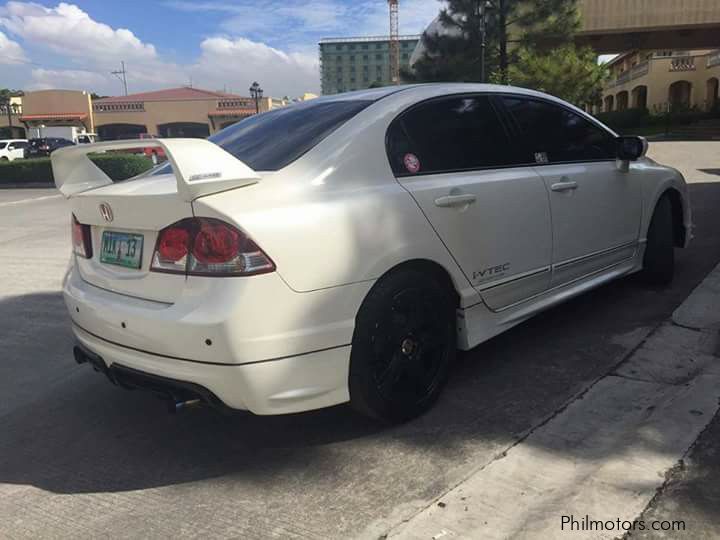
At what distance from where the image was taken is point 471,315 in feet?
10.3

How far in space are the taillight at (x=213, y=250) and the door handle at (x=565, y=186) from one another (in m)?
1.98

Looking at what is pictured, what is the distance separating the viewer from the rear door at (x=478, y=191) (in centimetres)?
295

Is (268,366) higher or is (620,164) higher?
(620,164)

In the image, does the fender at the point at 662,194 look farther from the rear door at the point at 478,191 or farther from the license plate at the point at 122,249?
the license plate at the point at 122,249

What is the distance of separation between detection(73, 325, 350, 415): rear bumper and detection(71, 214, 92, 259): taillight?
56cm

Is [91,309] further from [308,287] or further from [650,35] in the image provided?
[650,35]

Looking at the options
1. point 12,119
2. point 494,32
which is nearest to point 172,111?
point 12,119

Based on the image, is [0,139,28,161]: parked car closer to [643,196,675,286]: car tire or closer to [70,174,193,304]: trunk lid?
[70,174,193,304]: trunk lid

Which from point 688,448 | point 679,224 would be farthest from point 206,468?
point 679,224

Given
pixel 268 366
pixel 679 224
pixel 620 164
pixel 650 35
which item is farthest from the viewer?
pixel 650 35

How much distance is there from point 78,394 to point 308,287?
191 centimetres

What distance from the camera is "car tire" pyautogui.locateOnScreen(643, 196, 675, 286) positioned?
183 inches

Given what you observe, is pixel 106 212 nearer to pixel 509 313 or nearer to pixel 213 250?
pixel 213 250

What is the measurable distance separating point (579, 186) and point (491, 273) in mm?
1034
